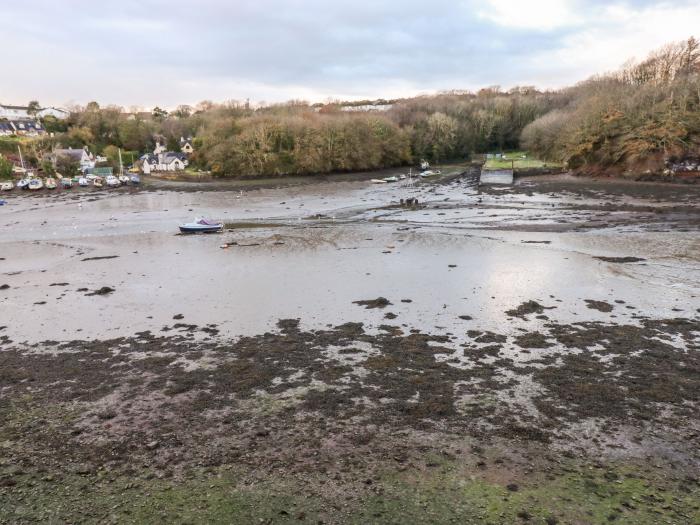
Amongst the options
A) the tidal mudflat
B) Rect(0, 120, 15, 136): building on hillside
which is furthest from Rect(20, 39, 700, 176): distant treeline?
the tidal mudflat

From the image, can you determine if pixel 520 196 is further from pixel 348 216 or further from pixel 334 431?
pixel 334 431

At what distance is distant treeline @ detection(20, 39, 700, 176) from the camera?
51.3 m

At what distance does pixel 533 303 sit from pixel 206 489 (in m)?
11.6

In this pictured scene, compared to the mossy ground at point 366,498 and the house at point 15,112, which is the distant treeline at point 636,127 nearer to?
the mossy ground at point 366,498

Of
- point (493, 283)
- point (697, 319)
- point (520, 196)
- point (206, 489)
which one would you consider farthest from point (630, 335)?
point (520, 196)

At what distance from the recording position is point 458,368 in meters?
11.1

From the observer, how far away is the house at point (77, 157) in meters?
75.6

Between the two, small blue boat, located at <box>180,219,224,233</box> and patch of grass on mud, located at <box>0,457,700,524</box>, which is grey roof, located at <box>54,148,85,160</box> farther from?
patch of grass on mud, located at <box>0,457,700,524</box>

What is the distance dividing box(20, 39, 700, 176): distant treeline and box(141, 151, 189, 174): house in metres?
3.05

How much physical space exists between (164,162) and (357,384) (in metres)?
77.8

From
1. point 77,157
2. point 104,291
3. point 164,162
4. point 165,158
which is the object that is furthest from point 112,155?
point 104,291

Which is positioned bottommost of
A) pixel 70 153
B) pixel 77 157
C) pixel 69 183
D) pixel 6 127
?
pixel 69 183

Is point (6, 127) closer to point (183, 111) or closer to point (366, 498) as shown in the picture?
point (183, 111)

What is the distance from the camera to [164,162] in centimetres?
7888
